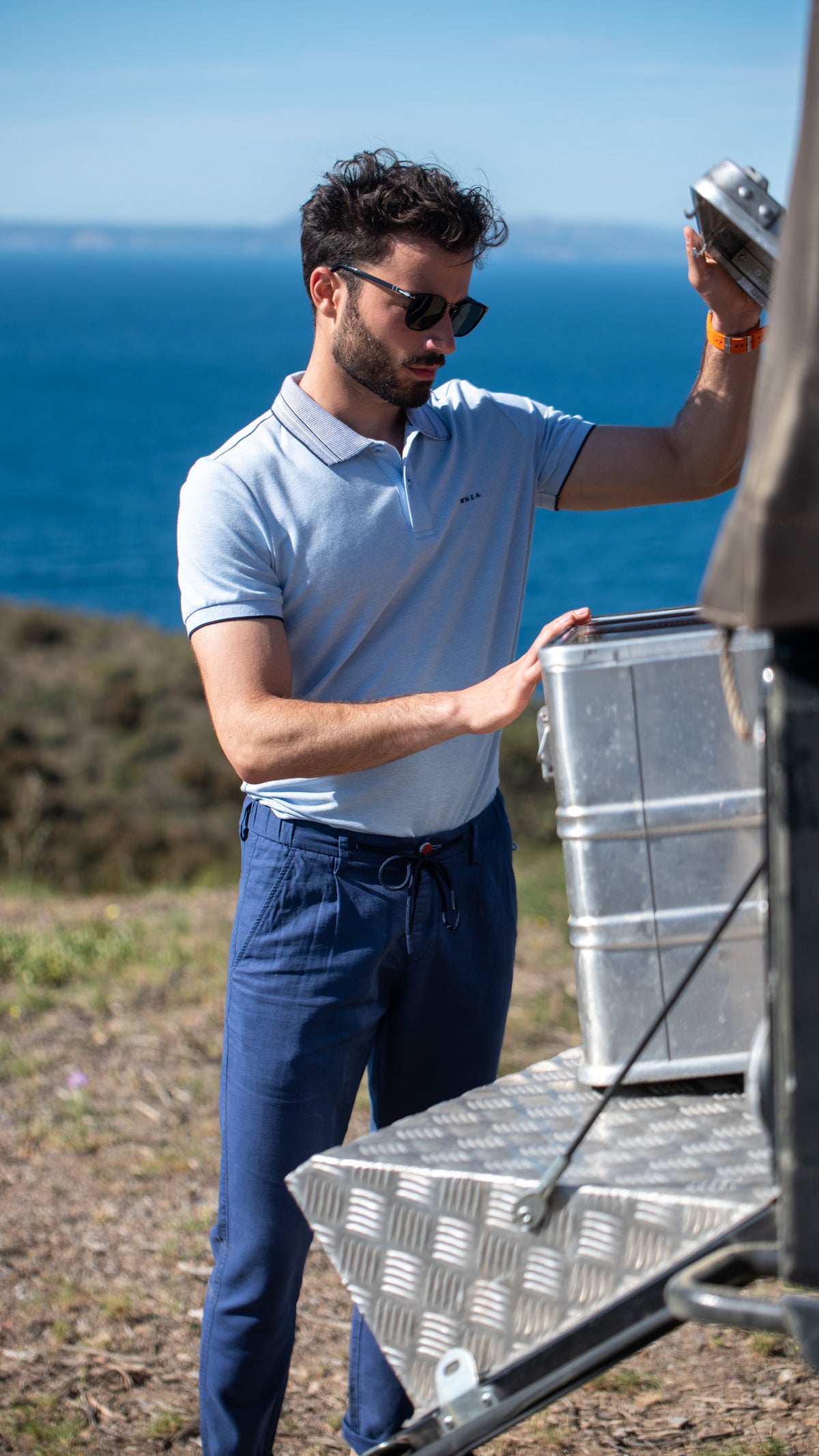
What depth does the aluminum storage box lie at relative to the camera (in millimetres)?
1805

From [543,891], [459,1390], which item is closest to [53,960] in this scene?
[543,891]

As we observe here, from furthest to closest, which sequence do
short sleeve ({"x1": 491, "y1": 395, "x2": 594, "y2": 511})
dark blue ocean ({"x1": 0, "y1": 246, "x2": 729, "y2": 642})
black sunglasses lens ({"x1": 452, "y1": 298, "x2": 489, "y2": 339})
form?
dark blue ocean ({"x1": 0, "y1": 246, "x2": 729, "y2": 642}), short sleeve ({"x1": 491, "y1": 395, "x2": 594, "y2": 511}), black sunglasses lens ({"x1": 452, "y1": 298, "x2": 489, "y2": 339})

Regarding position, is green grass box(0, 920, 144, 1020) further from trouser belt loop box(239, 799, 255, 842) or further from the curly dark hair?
the curly dark hair

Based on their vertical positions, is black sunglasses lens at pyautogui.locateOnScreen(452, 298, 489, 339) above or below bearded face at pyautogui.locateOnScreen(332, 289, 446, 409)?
above

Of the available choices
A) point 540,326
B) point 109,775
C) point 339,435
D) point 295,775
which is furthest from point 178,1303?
point 540,326

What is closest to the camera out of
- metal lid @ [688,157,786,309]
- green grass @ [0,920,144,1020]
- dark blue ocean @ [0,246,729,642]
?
metal lid @ [688,157,786,309]

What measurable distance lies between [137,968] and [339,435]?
3.82 metres

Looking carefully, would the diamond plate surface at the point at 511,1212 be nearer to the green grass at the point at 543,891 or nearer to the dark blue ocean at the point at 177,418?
the green grass at the point at 543,891

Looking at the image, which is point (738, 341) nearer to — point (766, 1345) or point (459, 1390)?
point (459, 1390)

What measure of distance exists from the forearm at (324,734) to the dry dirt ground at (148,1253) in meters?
1.63

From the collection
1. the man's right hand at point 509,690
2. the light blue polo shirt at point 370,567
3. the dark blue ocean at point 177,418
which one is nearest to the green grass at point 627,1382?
the light blue polo shirt at point 370,567

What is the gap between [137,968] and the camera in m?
5.95

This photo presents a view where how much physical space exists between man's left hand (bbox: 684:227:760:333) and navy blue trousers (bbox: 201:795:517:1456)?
113 centimetres

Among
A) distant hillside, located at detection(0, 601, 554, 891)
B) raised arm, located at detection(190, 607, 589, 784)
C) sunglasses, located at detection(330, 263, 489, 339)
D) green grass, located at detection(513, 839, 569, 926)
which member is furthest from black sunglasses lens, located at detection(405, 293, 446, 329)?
distant hillside, located at detection(0, 601, 554, 891)
